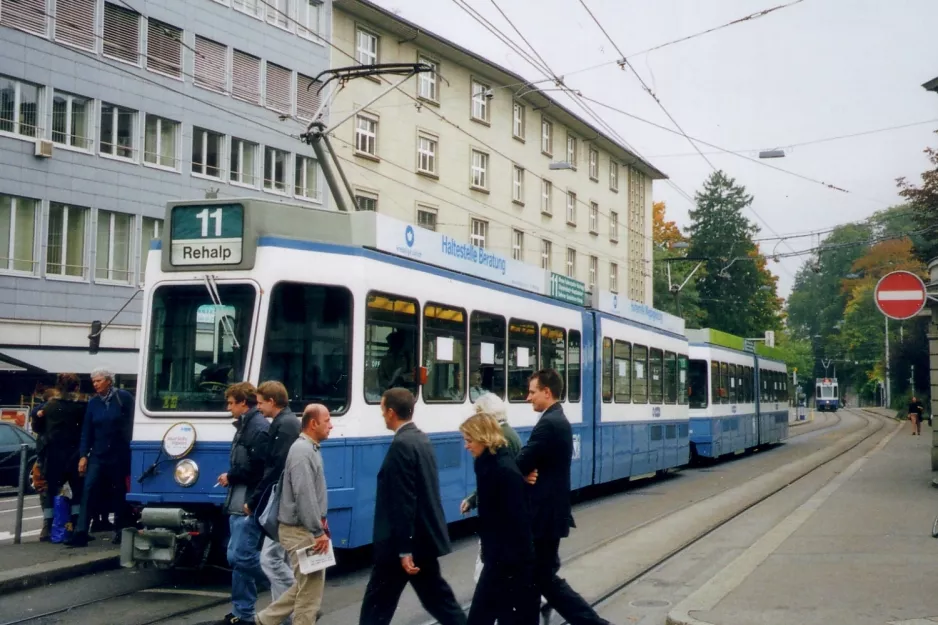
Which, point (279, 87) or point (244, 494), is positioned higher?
point (279, 87)

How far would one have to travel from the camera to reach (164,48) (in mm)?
31641

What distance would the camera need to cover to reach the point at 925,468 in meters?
24.0

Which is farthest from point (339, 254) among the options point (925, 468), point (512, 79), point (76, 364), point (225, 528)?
point (512, 79)

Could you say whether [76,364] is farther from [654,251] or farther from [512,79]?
[654,251]

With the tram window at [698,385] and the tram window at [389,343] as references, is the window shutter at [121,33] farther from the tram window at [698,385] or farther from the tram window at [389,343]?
the tram window at [389,343]

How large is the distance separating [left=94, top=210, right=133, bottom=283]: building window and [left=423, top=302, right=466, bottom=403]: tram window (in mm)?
20708

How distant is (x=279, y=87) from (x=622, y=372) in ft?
66.2

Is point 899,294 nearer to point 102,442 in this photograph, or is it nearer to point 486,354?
point 486,354

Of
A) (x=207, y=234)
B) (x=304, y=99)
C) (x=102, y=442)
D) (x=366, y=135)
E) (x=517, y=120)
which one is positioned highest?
(x=517, y=120)

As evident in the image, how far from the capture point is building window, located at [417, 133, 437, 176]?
37.7 metres

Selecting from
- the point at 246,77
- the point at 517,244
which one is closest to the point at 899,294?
the point at 246,77

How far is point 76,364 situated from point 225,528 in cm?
2035

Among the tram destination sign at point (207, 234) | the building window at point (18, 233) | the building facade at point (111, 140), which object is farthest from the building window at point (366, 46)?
the tram destination sign at point (207, 234)

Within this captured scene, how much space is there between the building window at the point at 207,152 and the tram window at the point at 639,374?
17.2 m
